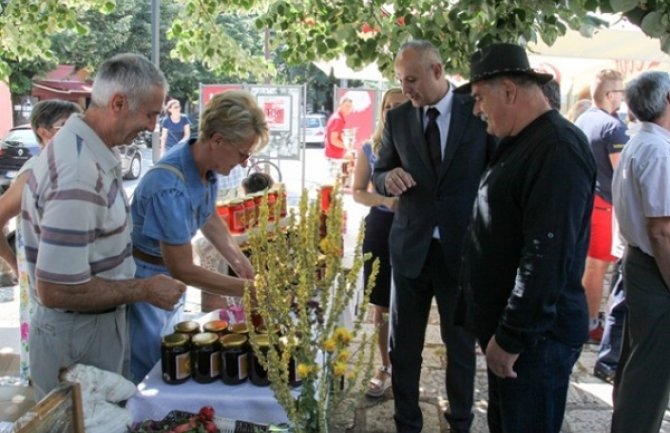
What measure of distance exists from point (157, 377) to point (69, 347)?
289mm

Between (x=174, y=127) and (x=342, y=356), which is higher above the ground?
(x=174, y=127)

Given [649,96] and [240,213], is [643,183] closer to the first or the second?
[649,96]

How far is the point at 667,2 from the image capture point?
1786 mm

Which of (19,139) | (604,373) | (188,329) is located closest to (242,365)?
(188,329)

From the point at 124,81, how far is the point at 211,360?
35.4 inches

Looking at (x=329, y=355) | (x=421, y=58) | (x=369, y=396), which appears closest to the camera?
(x=329, y=355)

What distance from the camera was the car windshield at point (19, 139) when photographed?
1145cm

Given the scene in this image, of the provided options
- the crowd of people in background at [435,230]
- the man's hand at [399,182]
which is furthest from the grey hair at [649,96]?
the man's hand at [399,182]

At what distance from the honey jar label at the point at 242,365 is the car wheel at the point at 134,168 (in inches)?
550

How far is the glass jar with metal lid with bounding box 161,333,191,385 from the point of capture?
6.22ft

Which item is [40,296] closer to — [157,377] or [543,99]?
[157,377]

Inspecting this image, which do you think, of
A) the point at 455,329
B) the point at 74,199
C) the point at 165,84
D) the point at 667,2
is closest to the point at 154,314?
the point at 74,199

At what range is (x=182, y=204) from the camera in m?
2.18

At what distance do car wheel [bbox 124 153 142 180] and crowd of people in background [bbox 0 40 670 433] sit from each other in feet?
40.9
